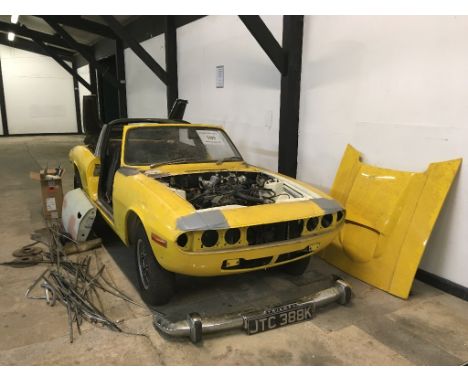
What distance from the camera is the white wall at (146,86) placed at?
8.34 m

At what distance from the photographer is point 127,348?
7.88ft

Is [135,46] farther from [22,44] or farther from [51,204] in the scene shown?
[22,44]

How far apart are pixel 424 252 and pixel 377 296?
0.64 m

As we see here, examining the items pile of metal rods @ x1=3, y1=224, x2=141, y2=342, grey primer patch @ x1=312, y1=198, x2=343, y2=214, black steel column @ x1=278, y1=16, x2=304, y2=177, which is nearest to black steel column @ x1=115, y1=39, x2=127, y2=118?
black steel column @ x1=278, y1=16, x2=304, y2=177

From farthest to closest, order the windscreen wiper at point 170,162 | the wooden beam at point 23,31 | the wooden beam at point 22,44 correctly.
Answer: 1. the wooden beam at point 22,44
2. the wooden beam at point 23,31
3. the windscreen wiper at point 170,162

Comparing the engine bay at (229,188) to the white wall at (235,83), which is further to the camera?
the white wall at (235,83)

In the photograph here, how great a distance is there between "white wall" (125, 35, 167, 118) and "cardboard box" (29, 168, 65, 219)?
12.6 ft

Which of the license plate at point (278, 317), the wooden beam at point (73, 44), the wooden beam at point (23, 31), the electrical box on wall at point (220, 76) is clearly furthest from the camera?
the wooden beam at point (23, 31)

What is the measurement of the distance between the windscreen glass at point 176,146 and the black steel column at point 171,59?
4241 millimetres

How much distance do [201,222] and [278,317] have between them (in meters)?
0.88

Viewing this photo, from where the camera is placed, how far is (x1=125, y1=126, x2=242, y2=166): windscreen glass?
11.5 ft

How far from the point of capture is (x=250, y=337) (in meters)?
2.54

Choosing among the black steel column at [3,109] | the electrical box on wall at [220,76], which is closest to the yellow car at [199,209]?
the electrical box on wall at [220,76]

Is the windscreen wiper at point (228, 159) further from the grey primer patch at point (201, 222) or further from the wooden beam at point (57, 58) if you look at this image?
the wooden beam at point (57, 58)
